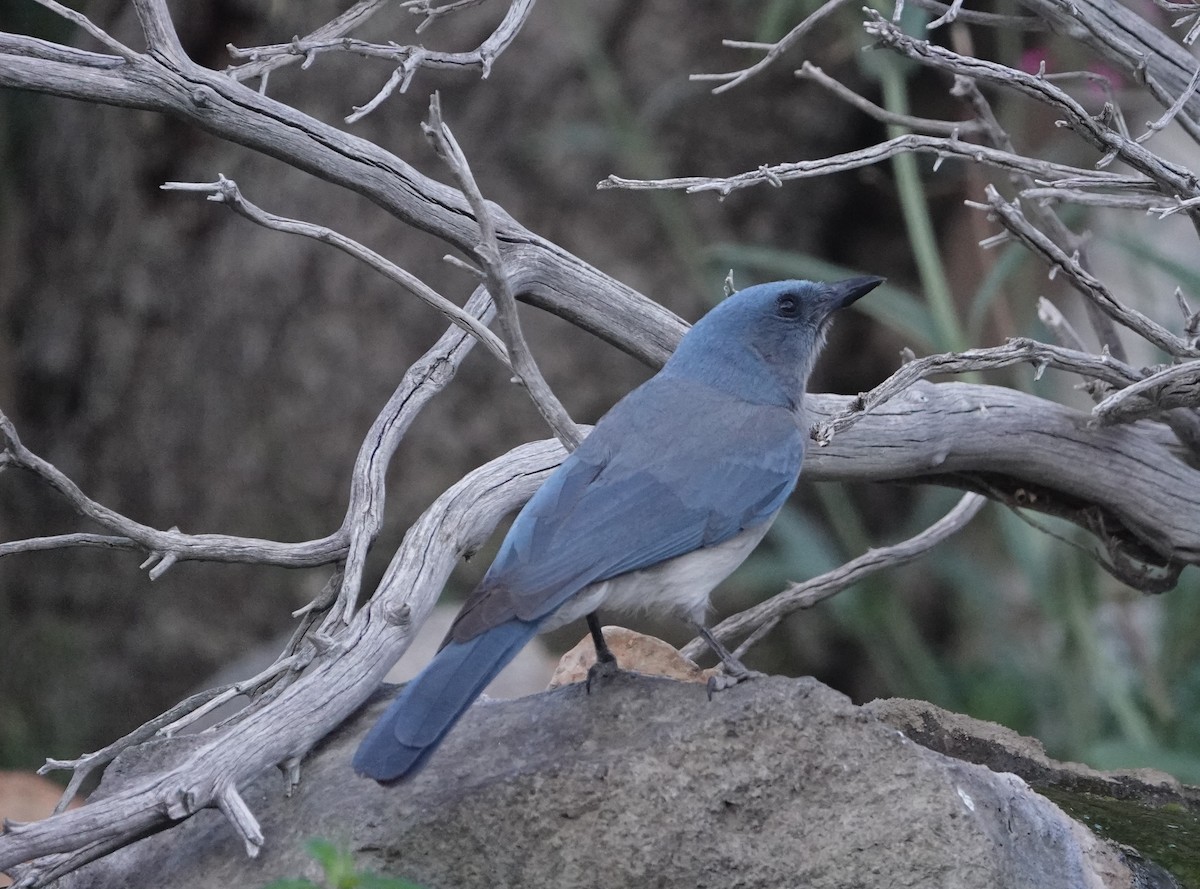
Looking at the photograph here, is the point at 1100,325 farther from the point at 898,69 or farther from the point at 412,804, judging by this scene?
the point at 412,804

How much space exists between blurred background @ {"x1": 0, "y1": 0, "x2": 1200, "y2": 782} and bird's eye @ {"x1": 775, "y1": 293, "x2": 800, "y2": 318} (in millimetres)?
2423

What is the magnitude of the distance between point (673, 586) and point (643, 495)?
0.77ft

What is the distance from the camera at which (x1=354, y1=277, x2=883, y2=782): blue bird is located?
2.79 meters

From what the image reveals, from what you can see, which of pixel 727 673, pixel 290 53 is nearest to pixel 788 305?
pixel 727 673

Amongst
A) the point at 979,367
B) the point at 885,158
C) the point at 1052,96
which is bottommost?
the point at 979,367

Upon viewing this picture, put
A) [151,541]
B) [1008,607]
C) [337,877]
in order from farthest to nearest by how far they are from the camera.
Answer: [1008,607], [151,541], [337,877]

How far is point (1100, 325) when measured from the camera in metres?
4.03

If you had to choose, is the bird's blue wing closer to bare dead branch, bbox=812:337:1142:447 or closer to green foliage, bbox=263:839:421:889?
bare dead branch, bbox=812:337:1142:447

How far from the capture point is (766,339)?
378 cm

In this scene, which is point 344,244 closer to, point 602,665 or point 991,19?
point 602,665

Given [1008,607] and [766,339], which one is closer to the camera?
[766,339]

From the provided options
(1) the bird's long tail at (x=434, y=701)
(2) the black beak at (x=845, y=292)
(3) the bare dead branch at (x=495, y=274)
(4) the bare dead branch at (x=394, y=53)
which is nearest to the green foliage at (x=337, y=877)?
(1) the bird's long tail at (x=434, y=701)

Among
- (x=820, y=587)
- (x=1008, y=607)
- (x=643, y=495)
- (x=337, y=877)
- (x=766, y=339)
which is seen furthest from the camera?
(x=1008, y=607)

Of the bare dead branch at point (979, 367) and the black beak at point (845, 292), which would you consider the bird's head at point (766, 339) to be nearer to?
the black beak at point (845, 292)
